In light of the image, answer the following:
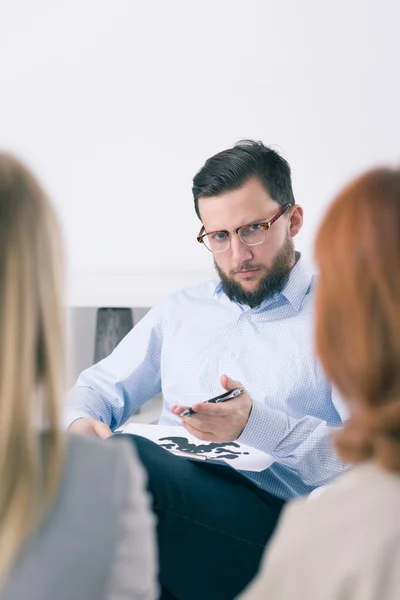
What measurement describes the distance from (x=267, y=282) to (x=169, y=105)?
1522mm

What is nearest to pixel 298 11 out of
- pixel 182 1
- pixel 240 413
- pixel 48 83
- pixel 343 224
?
pixel 182 1

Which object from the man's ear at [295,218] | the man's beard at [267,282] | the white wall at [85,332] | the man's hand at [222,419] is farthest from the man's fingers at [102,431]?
the white wall at [85,332]

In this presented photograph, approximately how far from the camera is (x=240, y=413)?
1554 millimetres

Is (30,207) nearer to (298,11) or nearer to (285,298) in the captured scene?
(285,298)

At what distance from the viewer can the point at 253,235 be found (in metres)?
1.98

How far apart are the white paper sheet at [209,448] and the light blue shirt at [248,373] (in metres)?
0.04

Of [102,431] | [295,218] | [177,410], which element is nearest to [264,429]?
[177,410]

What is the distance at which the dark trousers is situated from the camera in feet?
4.60

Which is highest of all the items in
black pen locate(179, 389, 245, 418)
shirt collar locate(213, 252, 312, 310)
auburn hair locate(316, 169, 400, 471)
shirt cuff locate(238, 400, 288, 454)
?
auburn hair locate(316, 169, 400, 471)

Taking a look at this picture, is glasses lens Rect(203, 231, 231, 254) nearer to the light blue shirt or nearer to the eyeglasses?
the eyeglasses

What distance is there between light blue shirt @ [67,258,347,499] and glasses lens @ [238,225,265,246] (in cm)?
12

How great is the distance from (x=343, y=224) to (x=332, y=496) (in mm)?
259

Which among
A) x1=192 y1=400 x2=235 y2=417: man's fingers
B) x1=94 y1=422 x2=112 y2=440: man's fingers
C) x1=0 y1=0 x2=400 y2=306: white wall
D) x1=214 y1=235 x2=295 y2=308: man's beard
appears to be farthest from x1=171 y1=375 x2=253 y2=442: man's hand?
x1=0 y1=0 x2=400 y2=306: white wall

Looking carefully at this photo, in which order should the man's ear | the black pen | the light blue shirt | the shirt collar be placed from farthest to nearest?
the man's ear < the shirt collar < the light blue shirt < the black pen
